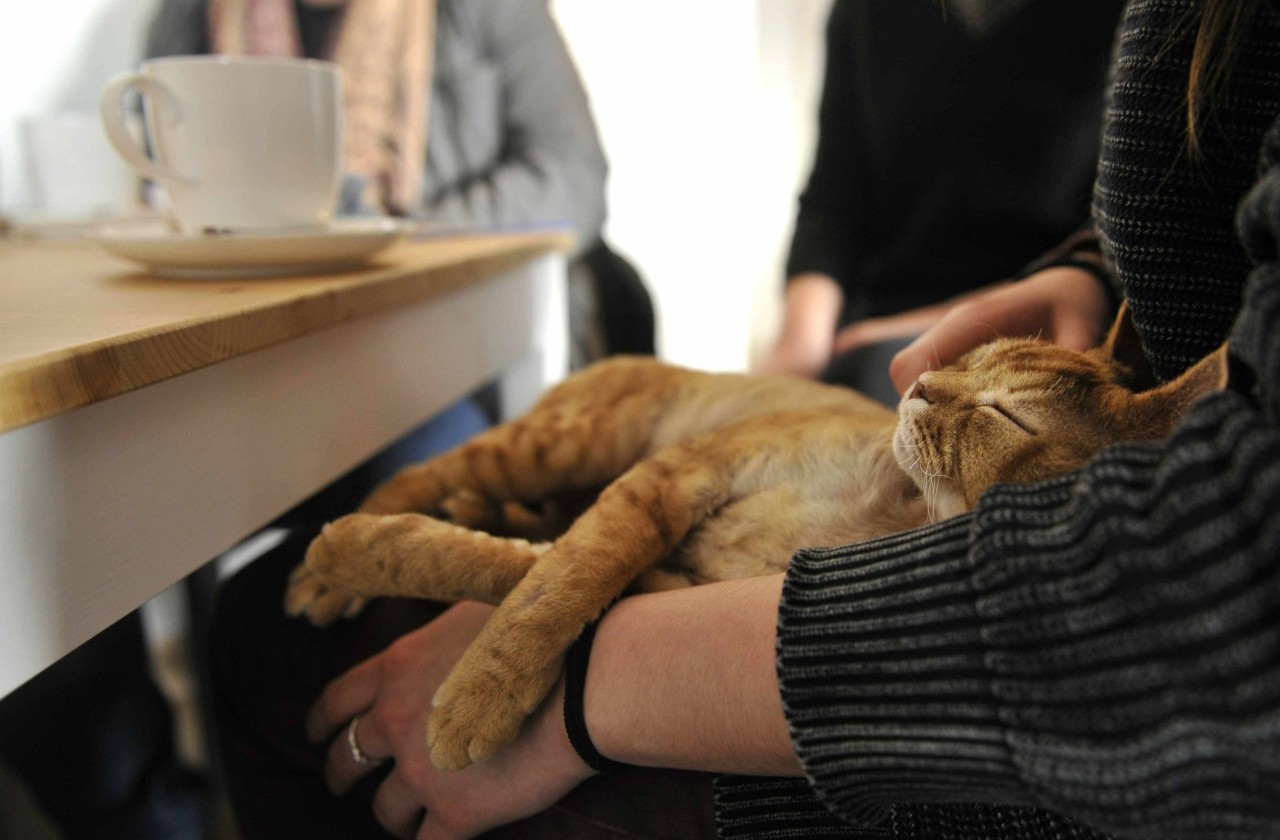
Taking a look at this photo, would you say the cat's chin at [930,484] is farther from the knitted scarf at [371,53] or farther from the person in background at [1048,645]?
the knitted scarf at [371,53]

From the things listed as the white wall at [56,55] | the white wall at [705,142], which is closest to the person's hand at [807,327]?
the white wall at [705,142]

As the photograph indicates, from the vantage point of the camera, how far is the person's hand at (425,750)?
0.58 m

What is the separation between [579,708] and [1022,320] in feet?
1.88

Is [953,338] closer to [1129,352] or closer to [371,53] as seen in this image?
[1129,352]

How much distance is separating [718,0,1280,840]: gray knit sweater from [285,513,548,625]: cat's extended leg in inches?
9.7

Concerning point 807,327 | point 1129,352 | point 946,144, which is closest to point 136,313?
point 1129,352

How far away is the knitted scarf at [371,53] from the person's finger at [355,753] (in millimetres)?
1275

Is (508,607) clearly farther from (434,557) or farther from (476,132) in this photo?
(476,132)

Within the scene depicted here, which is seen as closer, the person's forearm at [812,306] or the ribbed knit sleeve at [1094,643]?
the ribbed knit sleeve at [1094,643]

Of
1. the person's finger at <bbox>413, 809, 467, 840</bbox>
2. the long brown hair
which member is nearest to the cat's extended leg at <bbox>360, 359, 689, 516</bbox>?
the person's finger at <bbox>413, 809, 467, 840</bbox>

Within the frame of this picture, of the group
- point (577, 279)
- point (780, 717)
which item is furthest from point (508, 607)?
point (577, 279)

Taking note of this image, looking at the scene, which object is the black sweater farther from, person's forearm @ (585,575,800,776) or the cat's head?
person's forearm @ (585,575,800,776)

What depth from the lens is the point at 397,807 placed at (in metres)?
0.64

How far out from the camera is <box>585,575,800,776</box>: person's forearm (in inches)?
19.4
